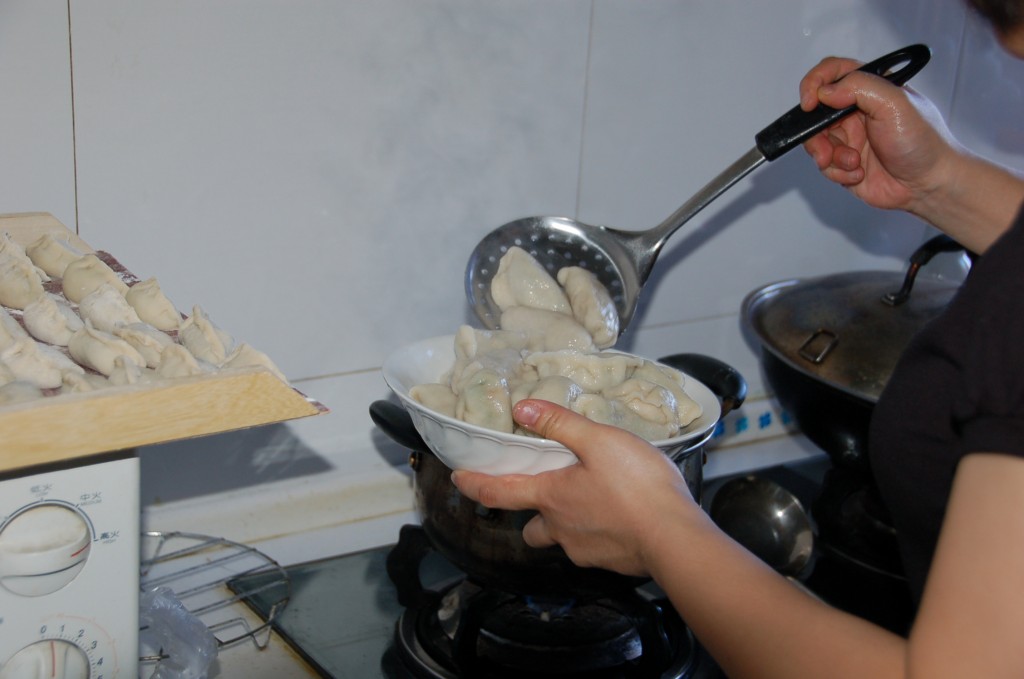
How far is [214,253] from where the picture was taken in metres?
1.07

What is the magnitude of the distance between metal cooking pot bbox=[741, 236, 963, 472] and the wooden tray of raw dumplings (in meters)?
0.68

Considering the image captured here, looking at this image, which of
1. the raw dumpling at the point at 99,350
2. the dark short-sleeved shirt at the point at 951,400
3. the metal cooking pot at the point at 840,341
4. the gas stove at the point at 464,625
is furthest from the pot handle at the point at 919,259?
the raw dumpling at the point at 99,350

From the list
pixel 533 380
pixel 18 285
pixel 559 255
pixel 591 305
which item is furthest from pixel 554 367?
pixel 18 285

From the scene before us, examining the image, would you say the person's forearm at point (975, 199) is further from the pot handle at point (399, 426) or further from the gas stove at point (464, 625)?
the pot handle at point (399, 426)

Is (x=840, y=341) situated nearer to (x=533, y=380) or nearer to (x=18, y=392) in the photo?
(x=533, y=380)

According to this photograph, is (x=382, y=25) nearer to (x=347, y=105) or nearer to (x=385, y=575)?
(x=347, y=105)

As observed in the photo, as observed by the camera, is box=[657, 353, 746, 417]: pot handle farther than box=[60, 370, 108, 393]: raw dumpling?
Yes

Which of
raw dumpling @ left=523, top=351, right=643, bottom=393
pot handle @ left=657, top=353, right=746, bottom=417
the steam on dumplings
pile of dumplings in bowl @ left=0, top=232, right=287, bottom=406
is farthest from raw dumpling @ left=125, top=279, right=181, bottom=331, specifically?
pot handle @ left=657, top=353, right=746, bottom=417

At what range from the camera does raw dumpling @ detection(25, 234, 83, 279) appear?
0.83 metres

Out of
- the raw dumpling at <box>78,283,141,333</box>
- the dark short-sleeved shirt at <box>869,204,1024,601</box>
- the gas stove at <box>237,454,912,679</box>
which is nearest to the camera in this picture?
the dark short-sleeved shirt at <box>869,204,1024,601</box>

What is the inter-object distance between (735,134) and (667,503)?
80 centimetres

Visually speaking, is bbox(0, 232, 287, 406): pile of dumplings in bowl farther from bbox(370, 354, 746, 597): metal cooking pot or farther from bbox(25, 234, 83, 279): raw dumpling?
bbox(370, 354, 746, 597): metal cooking pot

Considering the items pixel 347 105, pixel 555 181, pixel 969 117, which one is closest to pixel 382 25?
pixel 347 105

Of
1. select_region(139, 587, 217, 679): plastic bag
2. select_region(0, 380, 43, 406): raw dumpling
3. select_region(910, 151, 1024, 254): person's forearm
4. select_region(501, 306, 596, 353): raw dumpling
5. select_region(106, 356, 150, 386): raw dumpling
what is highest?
select_region(910, 151, 1024, 254): person's forearm
